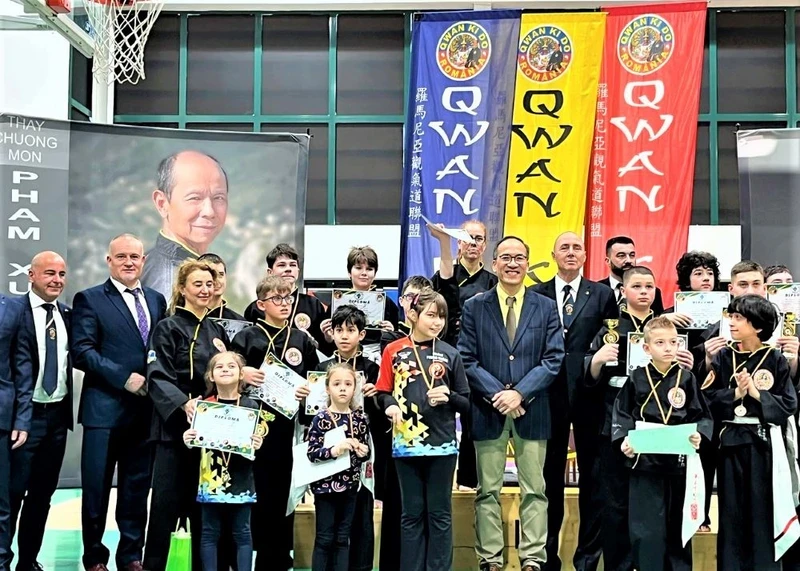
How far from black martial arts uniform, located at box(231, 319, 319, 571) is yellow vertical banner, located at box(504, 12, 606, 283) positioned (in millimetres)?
3768

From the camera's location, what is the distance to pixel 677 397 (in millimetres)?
4816

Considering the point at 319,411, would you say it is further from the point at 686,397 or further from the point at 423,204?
the point at 423,204

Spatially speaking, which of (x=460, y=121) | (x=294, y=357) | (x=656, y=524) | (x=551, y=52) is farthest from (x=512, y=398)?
(x=551, y=52)

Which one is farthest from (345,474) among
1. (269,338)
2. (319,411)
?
(269,338)

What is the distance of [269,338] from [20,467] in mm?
1656

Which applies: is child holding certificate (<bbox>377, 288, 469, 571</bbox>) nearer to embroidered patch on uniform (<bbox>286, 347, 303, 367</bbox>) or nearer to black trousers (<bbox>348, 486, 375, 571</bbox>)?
black trousers (<bbox>348, 486, 375, 571</bbox>)

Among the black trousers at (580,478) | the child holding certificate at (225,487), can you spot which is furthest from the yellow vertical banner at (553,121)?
the child holding certificate at (225,487)

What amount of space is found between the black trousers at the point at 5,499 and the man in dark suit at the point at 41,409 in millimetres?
129

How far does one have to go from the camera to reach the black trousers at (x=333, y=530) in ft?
15.4

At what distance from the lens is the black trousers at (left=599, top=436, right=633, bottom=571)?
507cm

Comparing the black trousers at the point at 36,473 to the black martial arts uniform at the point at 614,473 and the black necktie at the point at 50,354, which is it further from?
the black martial arts uniform at the point at 614,473

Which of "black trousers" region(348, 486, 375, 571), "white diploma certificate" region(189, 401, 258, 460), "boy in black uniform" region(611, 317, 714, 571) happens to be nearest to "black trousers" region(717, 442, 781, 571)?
"boy in black uniform" region(611, 317, 714, 571)

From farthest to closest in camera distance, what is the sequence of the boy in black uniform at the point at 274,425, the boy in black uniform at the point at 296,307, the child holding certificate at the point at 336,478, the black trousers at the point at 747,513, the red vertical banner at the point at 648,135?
1. the red vertical banner at the point at 648,135
2. the boy in black uniform at the point at 296,307
3. the boy in black uniform at the point at 274,425
4. the black trousers at the point at 747,513
5. the child holding certificate at the point at 336,478

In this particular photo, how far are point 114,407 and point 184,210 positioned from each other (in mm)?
3437
